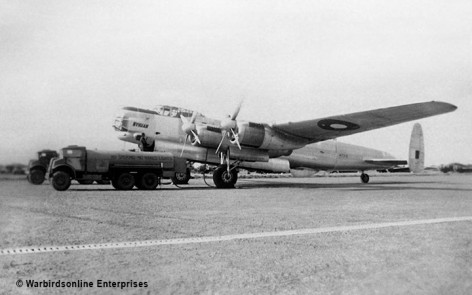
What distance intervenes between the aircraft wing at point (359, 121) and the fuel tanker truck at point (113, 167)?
529 centimetres

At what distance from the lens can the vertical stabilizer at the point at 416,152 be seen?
31422mm

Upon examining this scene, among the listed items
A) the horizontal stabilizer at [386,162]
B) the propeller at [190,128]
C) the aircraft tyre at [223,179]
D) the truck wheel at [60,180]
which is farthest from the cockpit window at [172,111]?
the horizontal stabilizer at [386,162]

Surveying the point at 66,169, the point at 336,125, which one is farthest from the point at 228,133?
the point at 66,169

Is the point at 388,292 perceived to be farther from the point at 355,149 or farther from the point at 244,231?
the point at 355,149

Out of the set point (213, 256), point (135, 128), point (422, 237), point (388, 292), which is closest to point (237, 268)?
point (213, 256)

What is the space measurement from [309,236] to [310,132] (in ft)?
41.9

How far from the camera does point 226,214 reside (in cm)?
834

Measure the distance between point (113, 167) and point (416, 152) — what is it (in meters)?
24.4

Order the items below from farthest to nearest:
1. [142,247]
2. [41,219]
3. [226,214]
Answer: [226,214] < [41,219] < [142,247]

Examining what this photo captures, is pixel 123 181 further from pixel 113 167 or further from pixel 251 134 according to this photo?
pixel 251 134

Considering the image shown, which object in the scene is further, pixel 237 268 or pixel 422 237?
pixel 422 237

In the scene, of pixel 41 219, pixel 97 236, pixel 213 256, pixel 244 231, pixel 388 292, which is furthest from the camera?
pixel 41 219

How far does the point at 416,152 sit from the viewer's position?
1245 inches

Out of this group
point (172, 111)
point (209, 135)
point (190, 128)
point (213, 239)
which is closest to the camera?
point (213, 239)
